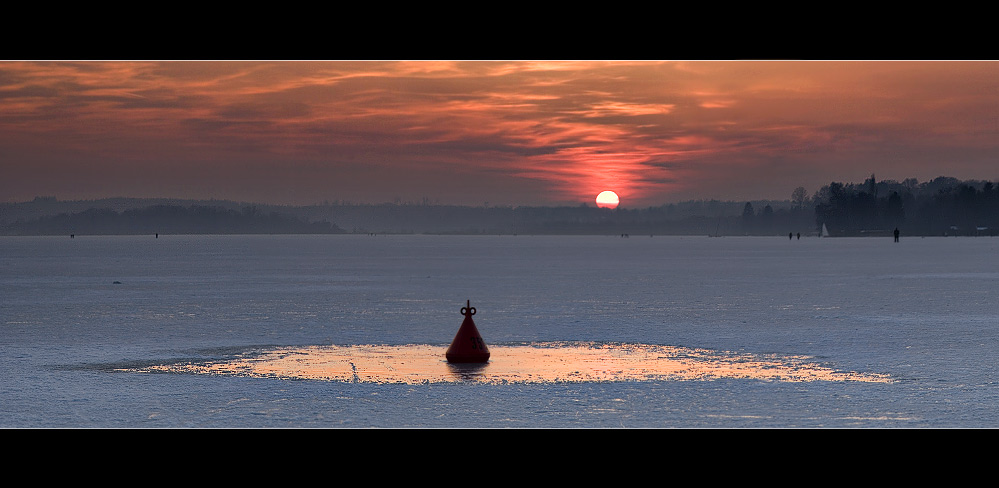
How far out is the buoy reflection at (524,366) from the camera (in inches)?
415

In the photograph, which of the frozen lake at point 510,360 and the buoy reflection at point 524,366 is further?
the buoy reflection at point 524,366

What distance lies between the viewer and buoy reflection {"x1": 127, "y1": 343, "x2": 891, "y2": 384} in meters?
10.5

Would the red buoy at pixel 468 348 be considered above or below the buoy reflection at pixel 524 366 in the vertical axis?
above

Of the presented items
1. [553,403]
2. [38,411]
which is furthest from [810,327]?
[38,411]

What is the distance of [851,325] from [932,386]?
268 inches

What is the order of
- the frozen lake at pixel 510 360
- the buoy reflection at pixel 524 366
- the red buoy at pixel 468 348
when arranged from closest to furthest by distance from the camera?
the frozen lake at pixel 510 360 → the buoy reflection at pixel 524 366 → the red buoy at pixel 468 348

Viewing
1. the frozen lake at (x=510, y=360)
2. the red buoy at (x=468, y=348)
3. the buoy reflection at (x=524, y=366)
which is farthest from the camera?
the red buoy at (x=468, y=348)

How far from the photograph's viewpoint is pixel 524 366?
11.5 m

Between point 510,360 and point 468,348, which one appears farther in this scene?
point 510,360

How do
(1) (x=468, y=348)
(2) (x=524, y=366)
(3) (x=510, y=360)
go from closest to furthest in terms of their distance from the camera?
(2) (x=524, y=366) < (1) (x=468, y=348) < (3) (x=510, y=360)

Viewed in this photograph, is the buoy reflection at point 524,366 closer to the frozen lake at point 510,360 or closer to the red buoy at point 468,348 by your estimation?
the frozen lake at point 510,360

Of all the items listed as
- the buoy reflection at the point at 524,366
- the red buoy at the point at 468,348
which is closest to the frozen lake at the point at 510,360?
the buoy reflection at the point at 524,366

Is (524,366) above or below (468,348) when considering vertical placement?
below
